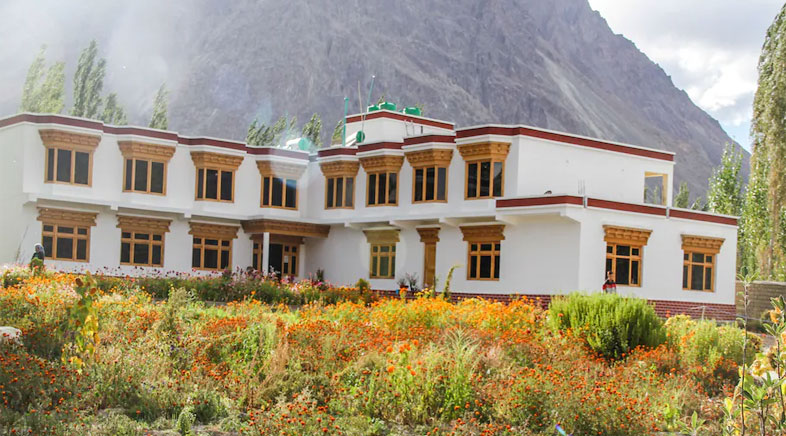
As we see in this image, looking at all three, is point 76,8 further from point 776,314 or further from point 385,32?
point 776,314

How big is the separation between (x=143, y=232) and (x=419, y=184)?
11.5 m

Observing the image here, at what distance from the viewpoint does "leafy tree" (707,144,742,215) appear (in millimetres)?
51812

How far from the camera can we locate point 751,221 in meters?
46.2

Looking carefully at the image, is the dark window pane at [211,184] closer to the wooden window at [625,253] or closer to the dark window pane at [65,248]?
the dark window pane at [65,248]

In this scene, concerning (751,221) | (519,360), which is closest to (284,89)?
(751,221)

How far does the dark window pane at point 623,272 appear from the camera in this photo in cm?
3167

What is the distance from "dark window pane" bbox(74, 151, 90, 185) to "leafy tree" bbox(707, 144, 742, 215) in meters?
36.1

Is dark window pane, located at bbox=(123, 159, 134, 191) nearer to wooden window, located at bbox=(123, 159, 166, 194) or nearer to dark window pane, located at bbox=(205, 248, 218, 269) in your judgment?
wooden window, located at bbox=(123, 159, 166, 194)

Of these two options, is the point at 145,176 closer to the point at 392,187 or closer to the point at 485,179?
the point at 392,187

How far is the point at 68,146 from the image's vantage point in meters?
33.7

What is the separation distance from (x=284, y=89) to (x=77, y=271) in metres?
99.7

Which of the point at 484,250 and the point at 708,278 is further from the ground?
the point at 484,250

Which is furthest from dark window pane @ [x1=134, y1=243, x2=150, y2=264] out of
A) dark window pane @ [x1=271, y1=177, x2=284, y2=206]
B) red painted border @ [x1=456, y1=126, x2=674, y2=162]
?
red painted border @ [x1=456, y1=126, x2=674, y2=162]

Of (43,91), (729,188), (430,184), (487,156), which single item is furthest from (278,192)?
(729,188)
